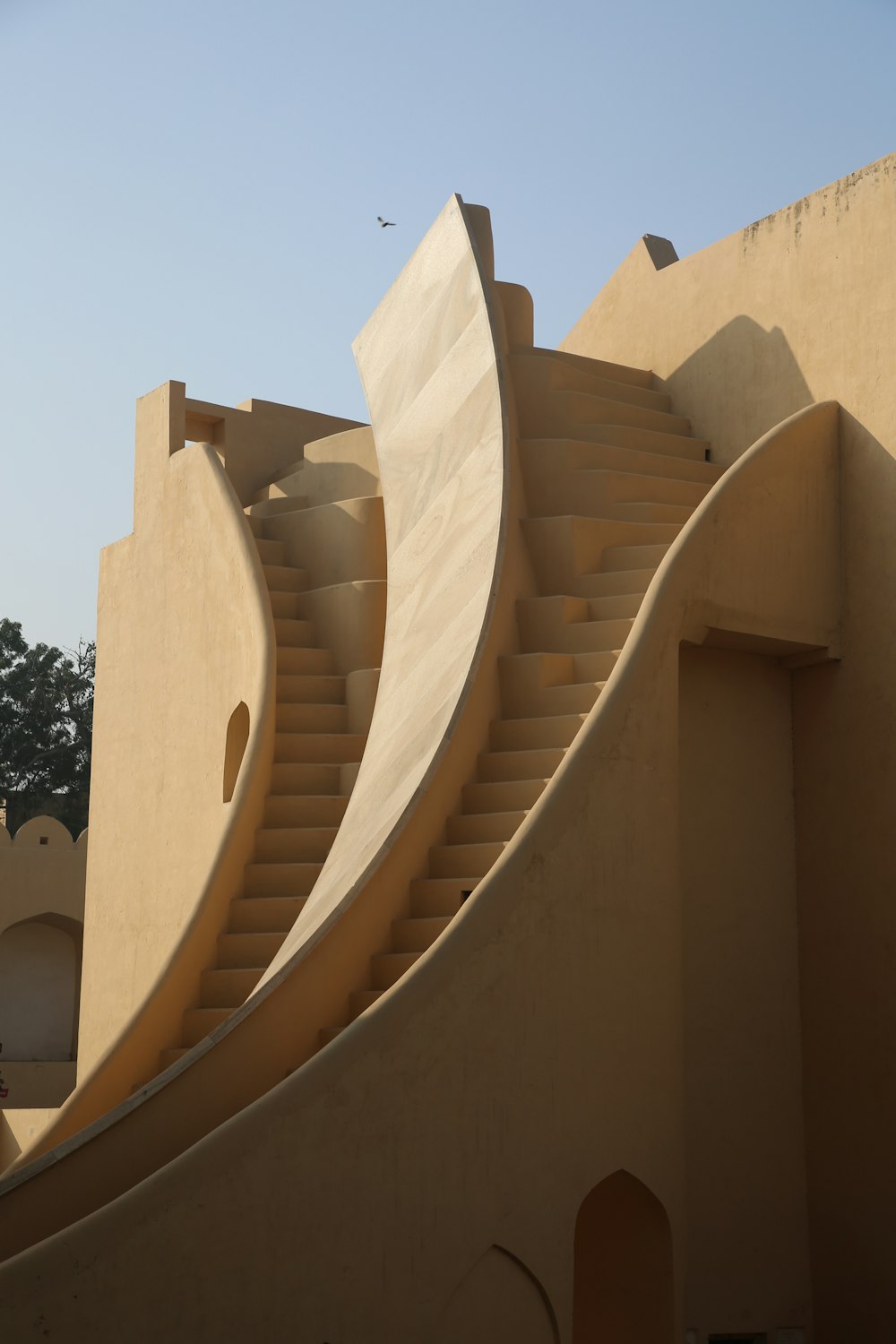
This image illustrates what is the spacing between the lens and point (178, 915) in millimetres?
11125

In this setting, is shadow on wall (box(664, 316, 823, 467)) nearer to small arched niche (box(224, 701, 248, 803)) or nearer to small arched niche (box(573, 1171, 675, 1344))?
small arched niche (box(224, 701, 248, 803))

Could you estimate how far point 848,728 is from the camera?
344 inches

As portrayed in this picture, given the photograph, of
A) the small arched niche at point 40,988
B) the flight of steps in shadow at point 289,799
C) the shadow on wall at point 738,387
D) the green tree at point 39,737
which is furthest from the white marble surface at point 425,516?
the green tree at point 39,737

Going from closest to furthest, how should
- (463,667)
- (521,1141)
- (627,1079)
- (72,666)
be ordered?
(521,1141) < (627,1079) < (463,667) < (72,666)

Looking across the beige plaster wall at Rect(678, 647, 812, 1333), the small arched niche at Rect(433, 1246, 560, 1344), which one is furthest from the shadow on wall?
the small arched niche at Rect(433, 1246, 560, 1344)

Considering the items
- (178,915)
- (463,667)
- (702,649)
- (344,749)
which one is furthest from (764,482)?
(178,915)

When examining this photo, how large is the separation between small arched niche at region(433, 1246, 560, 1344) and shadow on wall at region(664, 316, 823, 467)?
17.2 feet

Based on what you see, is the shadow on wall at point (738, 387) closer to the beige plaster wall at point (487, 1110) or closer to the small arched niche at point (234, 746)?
the beige plaster wall at point (487, 1110)

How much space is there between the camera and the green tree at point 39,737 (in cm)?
3284

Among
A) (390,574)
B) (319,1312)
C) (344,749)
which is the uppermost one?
(390,574)

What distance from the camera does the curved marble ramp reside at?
22.7 ft

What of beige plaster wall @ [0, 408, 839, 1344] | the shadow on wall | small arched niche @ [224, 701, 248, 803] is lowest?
beige plaster wall @ [0, 408, 839, 1344]

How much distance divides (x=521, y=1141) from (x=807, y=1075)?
244 cm

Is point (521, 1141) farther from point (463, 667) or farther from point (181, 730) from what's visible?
point (181, 730)
